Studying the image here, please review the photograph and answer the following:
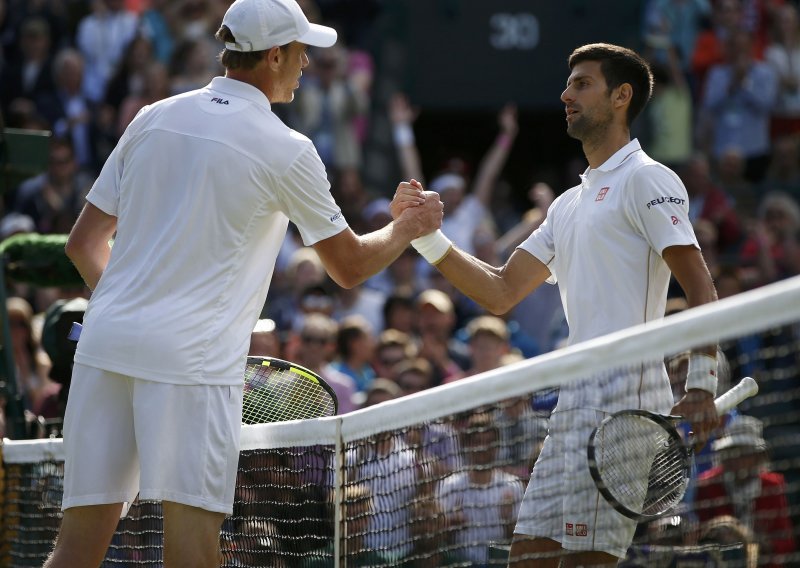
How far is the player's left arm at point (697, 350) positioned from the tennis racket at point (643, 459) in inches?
1.6

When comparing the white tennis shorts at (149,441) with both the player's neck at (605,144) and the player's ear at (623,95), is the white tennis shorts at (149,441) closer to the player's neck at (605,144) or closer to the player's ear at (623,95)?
the player's neck at (605,144)

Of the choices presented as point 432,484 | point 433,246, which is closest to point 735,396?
point 432,484

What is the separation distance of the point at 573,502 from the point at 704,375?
602mm

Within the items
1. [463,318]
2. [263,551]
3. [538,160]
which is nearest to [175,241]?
[263,551]

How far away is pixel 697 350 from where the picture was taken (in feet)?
14.4

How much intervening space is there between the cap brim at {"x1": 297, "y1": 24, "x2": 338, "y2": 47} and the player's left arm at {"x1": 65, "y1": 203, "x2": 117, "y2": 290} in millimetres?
862

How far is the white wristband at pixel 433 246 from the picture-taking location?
5.40 metres

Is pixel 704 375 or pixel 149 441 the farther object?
pixel 704 375

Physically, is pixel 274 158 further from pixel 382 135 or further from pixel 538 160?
pixel 538 160

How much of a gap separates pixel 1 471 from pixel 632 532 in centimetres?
289

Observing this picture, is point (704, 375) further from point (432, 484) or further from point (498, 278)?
point (498, 278)

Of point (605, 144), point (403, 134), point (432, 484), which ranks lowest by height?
point (432, 484)

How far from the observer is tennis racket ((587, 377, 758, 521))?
4238 millimetres

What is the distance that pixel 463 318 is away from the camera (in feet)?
38.6
